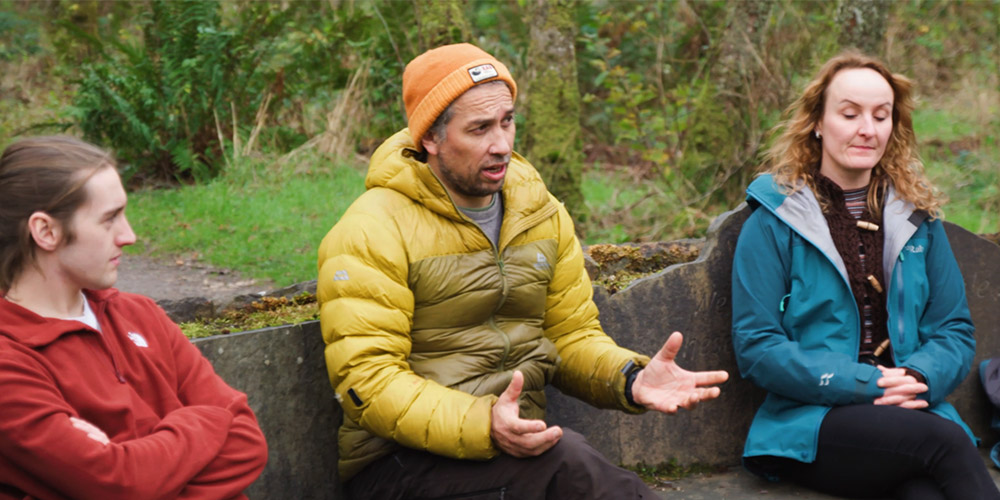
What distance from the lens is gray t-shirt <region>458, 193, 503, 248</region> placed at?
3273 mm

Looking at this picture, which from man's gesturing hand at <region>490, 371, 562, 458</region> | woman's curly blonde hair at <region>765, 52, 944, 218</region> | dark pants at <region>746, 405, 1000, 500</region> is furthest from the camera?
woman's curly blonde hair at <region>765, 52, 944, 218</region>

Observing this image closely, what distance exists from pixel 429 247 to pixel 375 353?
395 millimetres

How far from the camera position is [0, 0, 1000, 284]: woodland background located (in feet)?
22.8

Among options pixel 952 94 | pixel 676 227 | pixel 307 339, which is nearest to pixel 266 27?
pixel 676 227

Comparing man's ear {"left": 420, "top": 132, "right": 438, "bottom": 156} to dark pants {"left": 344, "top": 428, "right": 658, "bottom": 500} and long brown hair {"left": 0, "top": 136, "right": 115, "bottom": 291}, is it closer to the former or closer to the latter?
dark pants {"left": 344, "top": 428, "right": 658, "bottom": 500}

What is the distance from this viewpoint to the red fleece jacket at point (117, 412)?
2223 millimetres

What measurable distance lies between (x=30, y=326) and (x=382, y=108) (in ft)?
21.4

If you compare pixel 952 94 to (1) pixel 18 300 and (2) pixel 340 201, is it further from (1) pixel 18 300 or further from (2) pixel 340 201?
(1) pixel 18 300

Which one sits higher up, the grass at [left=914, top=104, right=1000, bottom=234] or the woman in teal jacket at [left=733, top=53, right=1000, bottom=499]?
the woman in teal jacket at [left=733, top=53, right=1000, bottom=499]

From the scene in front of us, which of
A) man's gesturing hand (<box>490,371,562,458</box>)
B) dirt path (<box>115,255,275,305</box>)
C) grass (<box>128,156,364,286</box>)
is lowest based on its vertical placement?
dirt path (<box>115,255,275,305</box>)

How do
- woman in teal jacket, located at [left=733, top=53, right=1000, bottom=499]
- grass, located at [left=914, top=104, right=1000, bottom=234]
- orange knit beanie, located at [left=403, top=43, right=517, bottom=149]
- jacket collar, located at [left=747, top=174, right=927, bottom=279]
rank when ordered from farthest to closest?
grass, located at [left=914, top=104, right=1000, bottom=234] → jacket collar, located at [left=747, top=174, right=927, bottom=279] → woman in teal jacket, located at [left=733, top=53, right=1000, bottom=499] → orange knit beanie, located at [left=403, top=43, right=517, bottom=149]

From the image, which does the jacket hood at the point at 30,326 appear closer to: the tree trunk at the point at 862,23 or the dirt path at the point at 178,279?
the dirt path at the point at 178,279

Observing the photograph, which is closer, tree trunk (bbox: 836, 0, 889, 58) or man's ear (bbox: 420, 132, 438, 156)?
man's ear (bbox: 420, 132, 438, 156)

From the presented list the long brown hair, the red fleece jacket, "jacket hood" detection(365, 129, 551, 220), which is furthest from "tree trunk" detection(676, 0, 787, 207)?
the long brown hair
